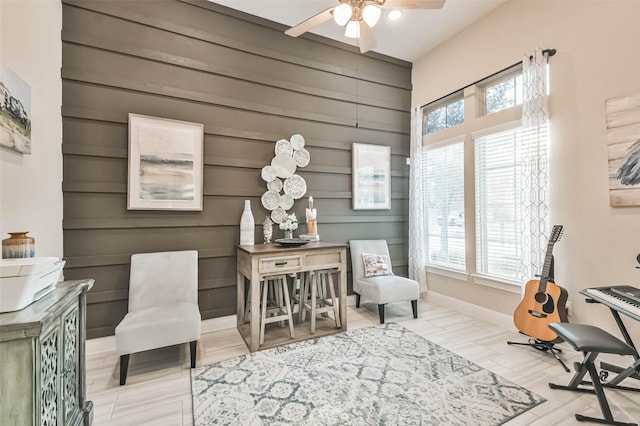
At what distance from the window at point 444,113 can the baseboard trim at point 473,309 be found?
2.35 m

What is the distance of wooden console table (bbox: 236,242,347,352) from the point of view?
8.45ft

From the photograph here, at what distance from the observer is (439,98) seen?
12.6 ft

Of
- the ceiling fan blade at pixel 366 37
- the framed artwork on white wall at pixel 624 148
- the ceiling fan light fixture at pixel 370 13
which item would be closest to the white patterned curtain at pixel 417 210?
the ceiling fan blade at pixel 366 37

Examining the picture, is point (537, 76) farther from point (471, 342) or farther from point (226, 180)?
point (226, 180)

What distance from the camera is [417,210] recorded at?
13.0ft

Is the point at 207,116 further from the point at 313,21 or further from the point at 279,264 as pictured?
the point at 279,264

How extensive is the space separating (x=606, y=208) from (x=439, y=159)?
1863 mm

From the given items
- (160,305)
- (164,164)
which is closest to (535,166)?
(164,164)

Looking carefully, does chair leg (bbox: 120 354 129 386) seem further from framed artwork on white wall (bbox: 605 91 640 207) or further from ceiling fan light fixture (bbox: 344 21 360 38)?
framed artwork on white wall (bbox: 605 91 640 207)

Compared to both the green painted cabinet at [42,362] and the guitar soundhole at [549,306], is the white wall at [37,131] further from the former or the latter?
the guitar soundhole at [549,306]

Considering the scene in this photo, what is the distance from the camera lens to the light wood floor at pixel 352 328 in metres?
1.75

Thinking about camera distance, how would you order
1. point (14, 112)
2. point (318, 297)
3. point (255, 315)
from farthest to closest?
point (318, 297)
point (255, 315)
point (14, 112)

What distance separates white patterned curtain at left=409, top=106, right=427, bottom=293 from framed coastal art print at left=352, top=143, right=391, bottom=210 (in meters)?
0.34

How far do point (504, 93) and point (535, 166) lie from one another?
3.44ft
